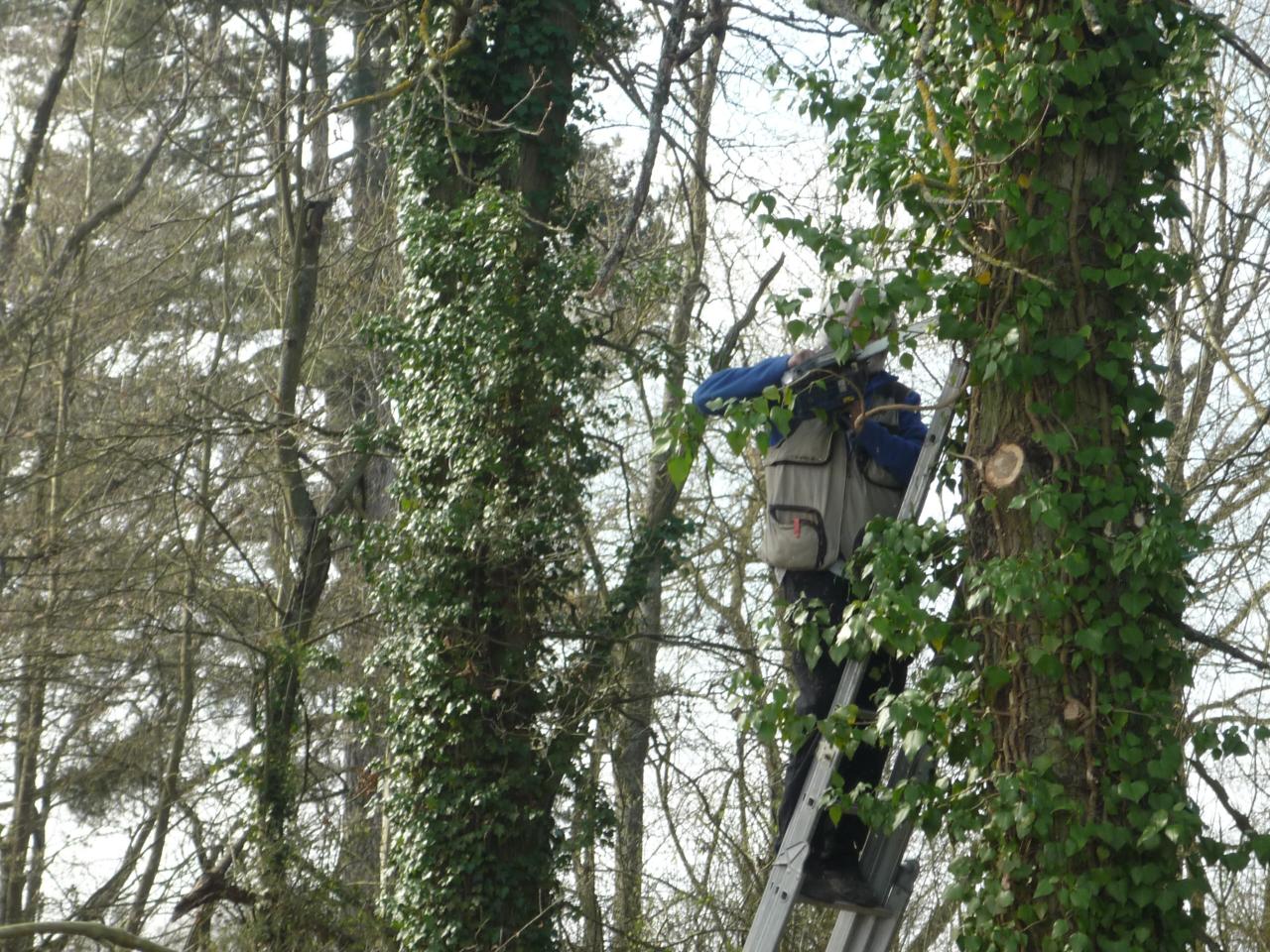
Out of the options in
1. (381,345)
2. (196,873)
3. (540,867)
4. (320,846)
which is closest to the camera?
(540,867)

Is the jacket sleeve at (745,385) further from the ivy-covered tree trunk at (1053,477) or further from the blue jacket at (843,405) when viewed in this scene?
the ivy-covered tree trunk at (1053,477)

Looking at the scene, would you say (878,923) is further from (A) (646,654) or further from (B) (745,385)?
(A) (646,654)

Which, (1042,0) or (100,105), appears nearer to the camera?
(1042,0)

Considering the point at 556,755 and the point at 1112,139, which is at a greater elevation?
the point at 1112,139

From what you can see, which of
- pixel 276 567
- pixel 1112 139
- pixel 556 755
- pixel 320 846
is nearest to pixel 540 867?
pixel 556 755

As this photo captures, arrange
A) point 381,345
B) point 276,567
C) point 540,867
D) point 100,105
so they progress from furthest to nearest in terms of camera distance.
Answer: point 100,105, point 276,567, point 381,345, point 540,867

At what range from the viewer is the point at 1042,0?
4.73 meters

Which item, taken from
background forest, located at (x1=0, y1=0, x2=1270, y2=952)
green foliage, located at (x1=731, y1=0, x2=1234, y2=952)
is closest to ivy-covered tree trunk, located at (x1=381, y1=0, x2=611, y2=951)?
background forest, located at (x1=0, y1=0, x2=1270, y2=952)

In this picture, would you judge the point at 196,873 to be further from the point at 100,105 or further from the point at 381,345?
the point at 100,105

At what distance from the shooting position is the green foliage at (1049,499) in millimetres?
4262

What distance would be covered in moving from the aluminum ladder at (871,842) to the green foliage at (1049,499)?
0.48 ft

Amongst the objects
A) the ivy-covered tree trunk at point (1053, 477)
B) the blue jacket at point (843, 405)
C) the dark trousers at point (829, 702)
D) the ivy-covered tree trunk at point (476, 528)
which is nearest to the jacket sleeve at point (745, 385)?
the blue jacket at point (843, 405)

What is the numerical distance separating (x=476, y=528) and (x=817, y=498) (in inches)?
131

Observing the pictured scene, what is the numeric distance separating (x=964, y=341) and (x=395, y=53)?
5.56 m
